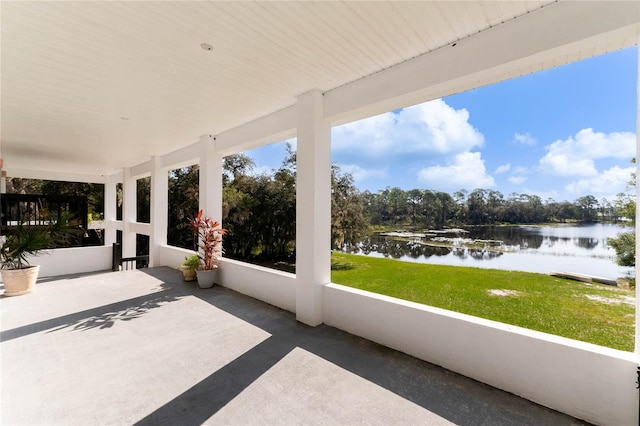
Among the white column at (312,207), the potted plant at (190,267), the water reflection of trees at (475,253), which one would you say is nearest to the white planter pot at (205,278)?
the potted plant at (190,267)

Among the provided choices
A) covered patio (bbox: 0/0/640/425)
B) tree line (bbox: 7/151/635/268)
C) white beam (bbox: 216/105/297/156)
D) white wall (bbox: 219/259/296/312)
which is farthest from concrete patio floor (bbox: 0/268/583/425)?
tree line (bbox: 7/151/635/268)

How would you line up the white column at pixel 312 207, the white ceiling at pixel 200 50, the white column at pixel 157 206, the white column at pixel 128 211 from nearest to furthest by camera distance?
the white ceiling at pixel 200 50
the white column at pixel 312 207
the white column at pixel 157 206
the white column at pixel 128 211

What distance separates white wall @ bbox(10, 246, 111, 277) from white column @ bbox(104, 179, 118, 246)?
9.17 ft

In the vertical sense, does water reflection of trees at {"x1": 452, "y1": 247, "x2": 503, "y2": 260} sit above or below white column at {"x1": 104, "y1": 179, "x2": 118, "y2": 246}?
below

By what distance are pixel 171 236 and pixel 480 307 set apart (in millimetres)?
11964

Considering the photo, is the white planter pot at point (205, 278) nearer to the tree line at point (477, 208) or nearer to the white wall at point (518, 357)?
the white wall at point (518, 357)

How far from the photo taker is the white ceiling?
200 centimetres

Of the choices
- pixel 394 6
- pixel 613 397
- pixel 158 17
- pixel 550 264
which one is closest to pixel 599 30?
pixel 394 6

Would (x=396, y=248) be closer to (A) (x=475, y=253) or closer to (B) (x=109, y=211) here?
(A) (x=475, y=253)

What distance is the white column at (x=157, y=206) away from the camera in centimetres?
710

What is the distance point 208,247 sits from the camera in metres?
5.15

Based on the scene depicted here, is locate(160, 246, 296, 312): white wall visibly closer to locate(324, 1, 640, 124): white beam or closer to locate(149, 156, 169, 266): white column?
locate(324, 1, 640, 124): white beam

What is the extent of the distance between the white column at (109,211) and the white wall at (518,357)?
11184mm

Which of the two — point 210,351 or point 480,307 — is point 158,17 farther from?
point 480,307
